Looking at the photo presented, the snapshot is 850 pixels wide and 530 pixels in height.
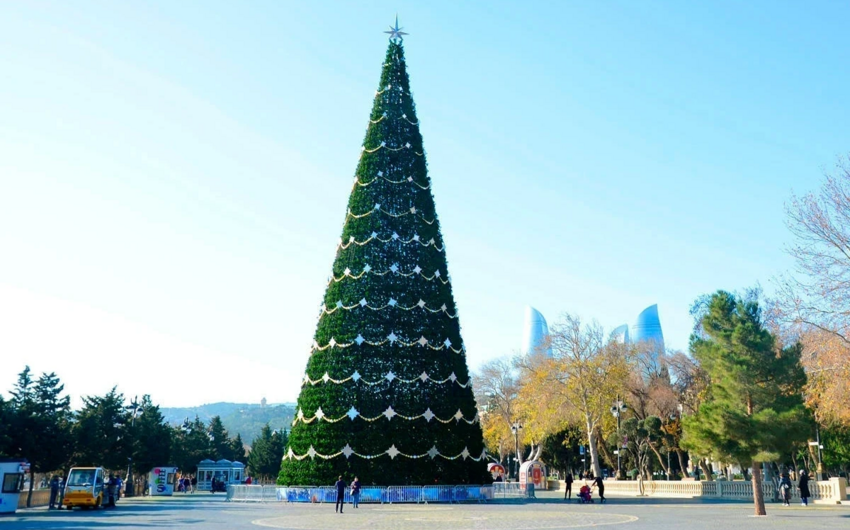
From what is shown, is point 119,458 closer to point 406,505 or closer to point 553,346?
point 406,505

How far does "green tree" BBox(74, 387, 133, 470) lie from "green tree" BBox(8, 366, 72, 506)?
1.17 meters

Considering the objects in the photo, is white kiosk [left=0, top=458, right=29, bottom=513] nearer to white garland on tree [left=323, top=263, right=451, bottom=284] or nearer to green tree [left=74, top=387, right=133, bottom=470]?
green tree [left=74, top=387, right=133, bottom=470]

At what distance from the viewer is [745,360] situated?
26.1 metres

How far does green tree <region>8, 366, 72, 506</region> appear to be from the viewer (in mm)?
35750

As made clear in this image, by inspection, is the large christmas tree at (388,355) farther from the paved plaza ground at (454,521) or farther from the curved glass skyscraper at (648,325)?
the curved glass skyscraper at (648,325)

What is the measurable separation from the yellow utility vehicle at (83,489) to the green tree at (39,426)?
13.6ft

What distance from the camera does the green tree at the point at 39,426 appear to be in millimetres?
35750

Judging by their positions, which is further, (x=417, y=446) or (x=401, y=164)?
(x=401, y=164)

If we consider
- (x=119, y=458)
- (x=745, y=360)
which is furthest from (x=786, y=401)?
(x=119, y=458)

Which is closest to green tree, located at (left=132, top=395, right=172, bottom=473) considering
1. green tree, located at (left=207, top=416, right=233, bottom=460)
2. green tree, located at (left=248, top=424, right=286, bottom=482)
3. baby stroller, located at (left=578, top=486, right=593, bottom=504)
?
green tree, located at (left=248, top=424, right=286, bottom=482)

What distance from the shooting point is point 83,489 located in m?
31.7

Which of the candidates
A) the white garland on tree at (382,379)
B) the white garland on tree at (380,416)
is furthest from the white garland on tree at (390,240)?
the white garland on tree at (380,416)

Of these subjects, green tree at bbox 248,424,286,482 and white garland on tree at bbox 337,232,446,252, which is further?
green tree at bbox 248,424,286,482

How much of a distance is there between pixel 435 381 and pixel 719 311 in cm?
1264
